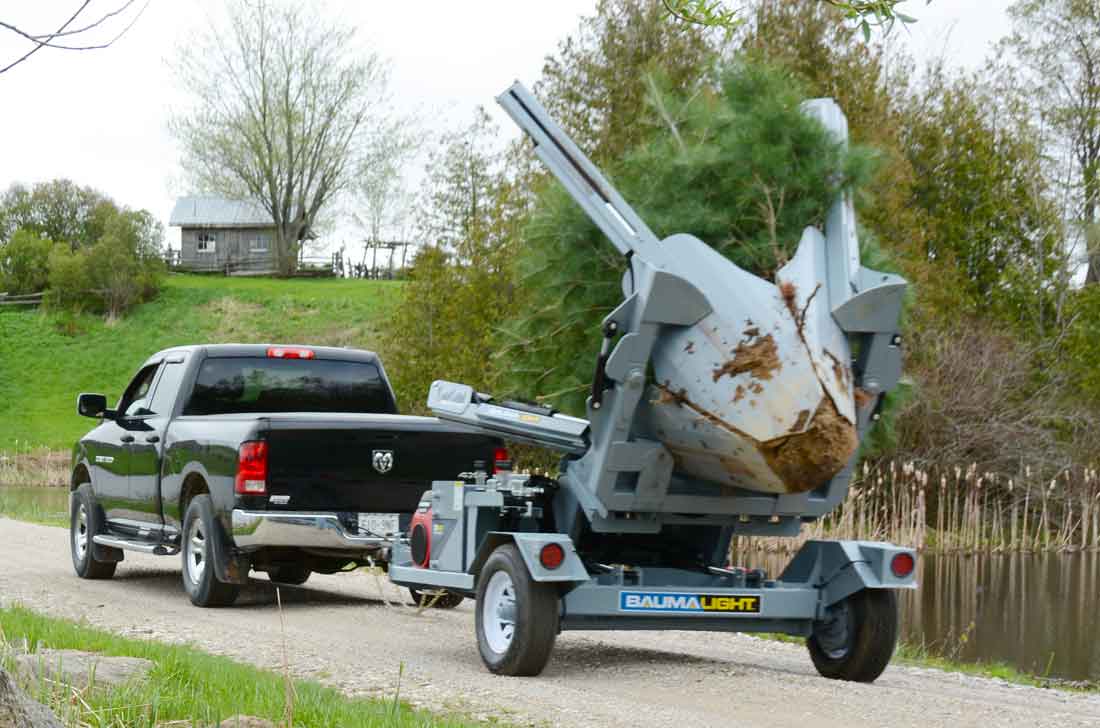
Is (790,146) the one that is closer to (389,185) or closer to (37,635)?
(37,635)

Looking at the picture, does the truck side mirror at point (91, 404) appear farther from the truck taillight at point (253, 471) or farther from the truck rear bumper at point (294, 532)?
the truck rear bumper at point (294, 532)

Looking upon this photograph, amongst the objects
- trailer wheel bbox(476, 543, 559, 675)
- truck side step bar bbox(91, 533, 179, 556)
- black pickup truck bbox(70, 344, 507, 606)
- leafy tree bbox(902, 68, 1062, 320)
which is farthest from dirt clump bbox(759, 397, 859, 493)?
leafy tree bbox(902, 68, 1062, 320)

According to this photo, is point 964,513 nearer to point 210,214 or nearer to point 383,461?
point 383,461

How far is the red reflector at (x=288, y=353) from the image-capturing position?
14445mm

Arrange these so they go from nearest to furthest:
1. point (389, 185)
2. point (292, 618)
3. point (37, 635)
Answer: point (37, 635) → point (292, 618) → point (389, 185)

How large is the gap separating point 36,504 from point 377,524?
19.2 meters

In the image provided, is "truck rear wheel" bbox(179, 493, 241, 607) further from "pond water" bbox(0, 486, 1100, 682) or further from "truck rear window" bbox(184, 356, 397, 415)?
"pond water" bbox(0, 486, 1100, 682)

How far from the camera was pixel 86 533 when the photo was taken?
631 inches

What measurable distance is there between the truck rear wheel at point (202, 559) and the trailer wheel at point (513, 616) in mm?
3686

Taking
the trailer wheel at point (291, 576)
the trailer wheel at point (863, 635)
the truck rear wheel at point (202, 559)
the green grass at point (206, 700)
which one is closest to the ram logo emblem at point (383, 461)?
the truck rear wheel at point (202, 559)

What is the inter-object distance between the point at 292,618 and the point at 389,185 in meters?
61.3

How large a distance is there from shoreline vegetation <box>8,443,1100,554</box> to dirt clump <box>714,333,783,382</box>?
44.5 feet

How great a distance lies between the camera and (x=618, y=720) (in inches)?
324

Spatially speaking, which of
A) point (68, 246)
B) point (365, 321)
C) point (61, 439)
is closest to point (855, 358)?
point (61, 439)
